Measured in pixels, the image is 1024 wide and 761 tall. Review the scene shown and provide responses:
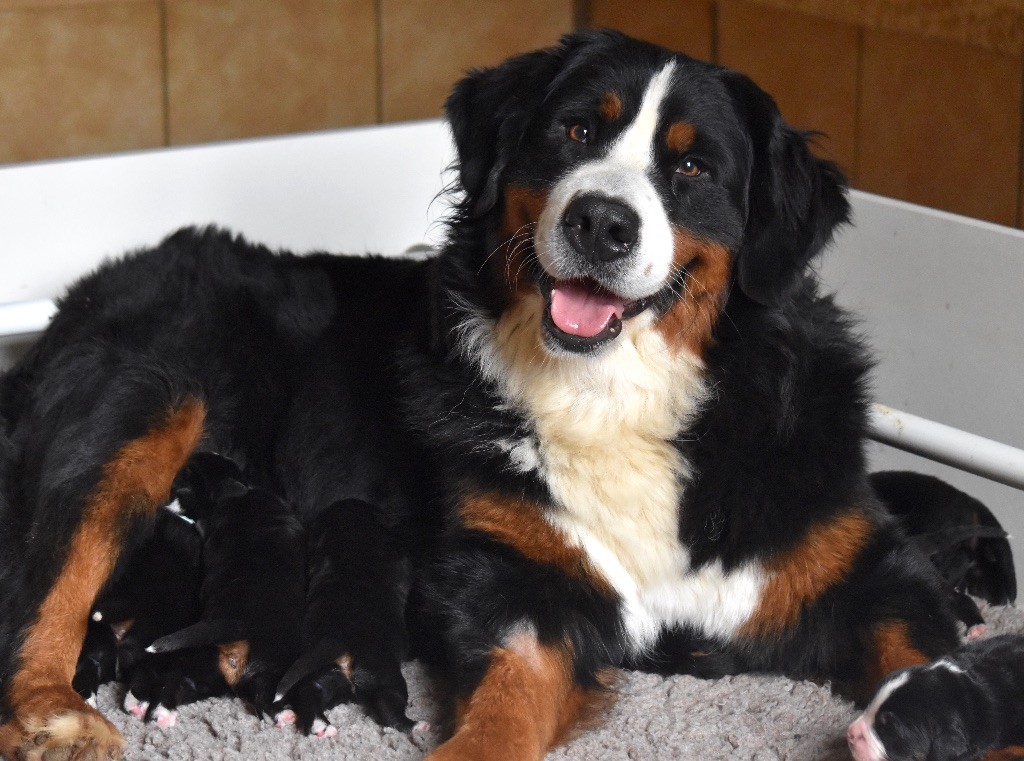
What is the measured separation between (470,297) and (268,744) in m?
0.89

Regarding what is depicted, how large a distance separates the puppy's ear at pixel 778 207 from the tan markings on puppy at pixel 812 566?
1.42ft

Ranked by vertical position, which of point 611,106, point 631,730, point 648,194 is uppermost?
point 611,106

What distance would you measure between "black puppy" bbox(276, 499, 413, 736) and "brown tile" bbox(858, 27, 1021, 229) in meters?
1.94

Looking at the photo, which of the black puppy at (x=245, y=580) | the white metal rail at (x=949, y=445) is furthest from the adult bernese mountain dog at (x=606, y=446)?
the white metal rail at (x=949, y=445)

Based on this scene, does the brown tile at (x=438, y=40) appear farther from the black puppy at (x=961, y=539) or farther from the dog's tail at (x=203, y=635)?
the dog's tail at (x=203, y=635)

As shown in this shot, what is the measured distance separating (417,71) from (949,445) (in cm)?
281

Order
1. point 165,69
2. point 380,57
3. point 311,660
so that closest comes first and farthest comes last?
point 311,660, point 165,69, point 380,57

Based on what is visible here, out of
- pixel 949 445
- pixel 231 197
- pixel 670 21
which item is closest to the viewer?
pixel 949 445

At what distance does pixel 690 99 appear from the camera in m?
2.39

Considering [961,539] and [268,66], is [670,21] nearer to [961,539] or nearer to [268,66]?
[268,66]

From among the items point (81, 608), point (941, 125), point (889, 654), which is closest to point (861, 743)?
point (889, 654)

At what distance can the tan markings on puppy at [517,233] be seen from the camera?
244cm

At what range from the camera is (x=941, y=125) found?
146 inches

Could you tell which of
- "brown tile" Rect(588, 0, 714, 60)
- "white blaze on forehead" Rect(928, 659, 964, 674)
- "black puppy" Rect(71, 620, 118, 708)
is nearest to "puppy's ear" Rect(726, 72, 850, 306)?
"white blaze on forehead" Rect(928, 659, 964, 674)
